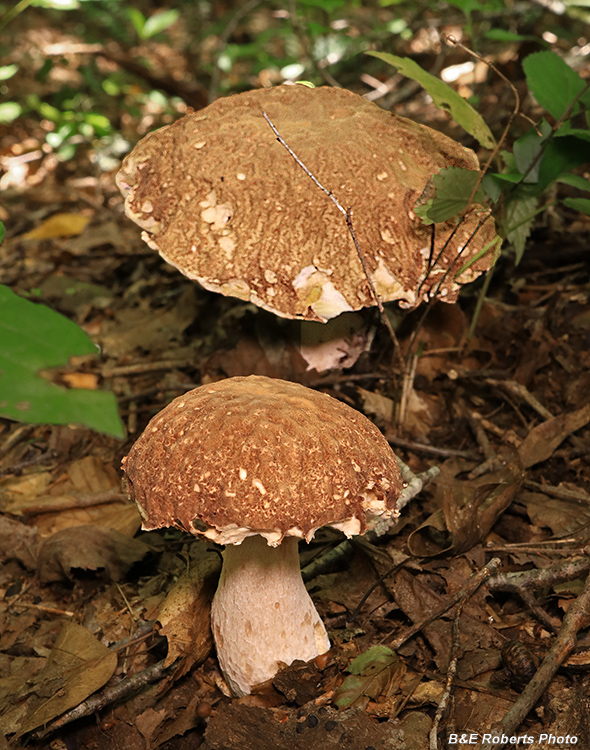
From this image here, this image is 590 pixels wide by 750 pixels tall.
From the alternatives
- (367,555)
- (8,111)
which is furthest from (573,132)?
(8,111)

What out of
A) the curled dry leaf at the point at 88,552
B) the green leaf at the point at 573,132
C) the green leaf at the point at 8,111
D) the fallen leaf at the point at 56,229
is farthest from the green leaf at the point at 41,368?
the green leaf at the point at 8,111

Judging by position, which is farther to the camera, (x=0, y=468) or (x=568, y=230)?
(x=568, y=230)

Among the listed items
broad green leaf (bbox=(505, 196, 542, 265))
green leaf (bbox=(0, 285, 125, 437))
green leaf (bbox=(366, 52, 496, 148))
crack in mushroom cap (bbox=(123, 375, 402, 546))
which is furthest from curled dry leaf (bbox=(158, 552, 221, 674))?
green leaf (bbox=(366, 52, 496, 148))

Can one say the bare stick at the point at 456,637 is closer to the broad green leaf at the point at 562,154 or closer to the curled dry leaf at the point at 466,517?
the curled dry leaf at the point at 466,517

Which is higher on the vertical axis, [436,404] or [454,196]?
[454,196]

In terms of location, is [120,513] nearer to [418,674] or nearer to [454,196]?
[418,674]

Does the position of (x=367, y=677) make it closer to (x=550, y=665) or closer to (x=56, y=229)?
(x=550, y=665)

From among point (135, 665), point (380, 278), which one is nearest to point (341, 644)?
point (135, 665)
